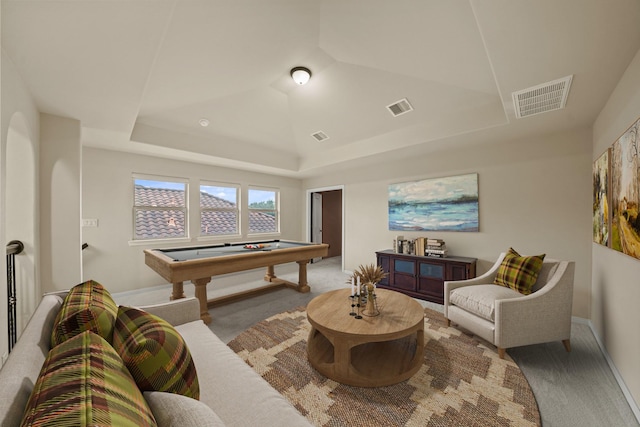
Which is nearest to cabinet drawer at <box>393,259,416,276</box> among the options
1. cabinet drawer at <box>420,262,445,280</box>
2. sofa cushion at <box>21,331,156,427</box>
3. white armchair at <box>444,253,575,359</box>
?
cabinet drawer at <box>420,262,445,280</box>

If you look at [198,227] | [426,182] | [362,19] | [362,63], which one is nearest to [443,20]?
[362,19]

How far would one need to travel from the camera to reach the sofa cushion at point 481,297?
2.27 m

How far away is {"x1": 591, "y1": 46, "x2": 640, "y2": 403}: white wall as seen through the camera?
1.69m

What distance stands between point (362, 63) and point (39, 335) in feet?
11.2

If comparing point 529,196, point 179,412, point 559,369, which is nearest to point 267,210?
point 529,196

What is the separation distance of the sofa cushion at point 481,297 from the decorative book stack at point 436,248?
1124mm

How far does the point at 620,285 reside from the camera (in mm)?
1962

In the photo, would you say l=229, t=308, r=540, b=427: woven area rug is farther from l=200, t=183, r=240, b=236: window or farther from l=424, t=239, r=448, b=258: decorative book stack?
l=200, t=183, r=240, b=236: window

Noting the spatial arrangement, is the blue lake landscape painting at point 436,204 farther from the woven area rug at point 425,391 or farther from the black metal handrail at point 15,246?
the black metal handrail at point 15,246

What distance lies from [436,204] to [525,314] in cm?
218

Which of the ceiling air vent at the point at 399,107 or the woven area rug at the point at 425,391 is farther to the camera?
the ceiling air vent at the point at 399,107

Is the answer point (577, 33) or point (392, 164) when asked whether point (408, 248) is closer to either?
point (392, 164)

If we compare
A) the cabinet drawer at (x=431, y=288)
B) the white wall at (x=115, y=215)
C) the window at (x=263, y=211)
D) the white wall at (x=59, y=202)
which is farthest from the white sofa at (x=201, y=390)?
the window at (x=263, y=211)

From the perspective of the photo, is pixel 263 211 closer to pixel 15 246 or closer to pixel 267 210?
pixel 267 210
